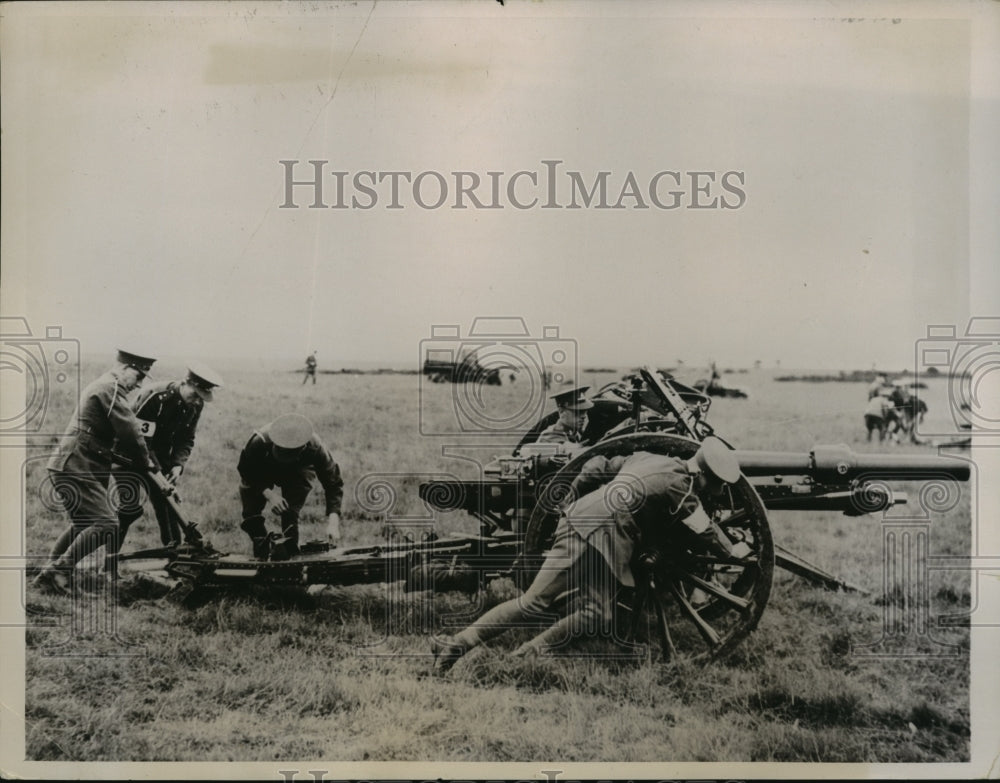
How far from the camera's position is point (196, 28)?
256cm

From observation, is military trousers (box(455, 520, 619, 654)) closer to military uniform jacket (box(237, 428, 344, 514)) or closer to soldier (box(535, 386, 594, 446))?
soldier (box(535, 386, 594, 446))

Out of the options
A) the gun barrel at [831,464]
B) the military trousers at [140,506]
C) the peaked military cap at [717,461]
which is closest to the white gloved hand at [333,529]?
the military trousers at [140,506]

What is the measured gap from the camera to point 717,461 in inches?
98.2

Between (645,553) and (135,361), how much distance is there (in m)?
1.77

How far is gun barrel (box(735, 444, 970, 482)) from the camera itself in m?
2.55

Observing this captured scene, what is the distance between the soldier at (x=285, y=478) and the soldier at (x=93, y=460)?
0.34m

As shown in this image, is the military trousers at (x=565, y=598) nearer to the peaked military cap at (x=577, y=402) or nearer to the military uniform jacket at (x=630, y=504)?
the military uniform jacket at (x=630, y=504)

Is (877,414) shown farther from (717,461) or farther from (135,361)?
(135,361)

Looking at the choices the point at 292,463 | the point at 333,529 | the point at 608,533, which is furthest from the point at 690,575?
the point at 292,463

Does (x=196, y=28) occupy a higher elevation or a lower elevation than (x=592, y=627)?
higher

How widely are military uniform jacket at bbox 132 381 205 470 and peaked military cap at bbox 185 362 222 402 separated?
0.09 feet

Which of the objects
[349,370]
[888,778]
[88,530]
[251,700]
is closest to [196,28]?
[349,370]

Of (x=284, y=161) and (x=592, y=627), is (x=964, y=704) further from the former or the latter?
(x=284, y=161)

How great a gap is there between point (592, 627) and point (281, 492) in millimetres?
1102
